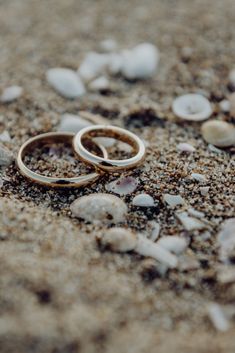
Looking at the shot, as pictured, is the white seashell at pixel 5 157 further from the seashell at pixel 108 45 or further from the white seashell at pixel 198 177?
the seashell at pixel 108 45

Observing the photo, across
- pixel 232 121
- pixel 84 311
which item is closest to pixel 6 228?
pixel 84 311

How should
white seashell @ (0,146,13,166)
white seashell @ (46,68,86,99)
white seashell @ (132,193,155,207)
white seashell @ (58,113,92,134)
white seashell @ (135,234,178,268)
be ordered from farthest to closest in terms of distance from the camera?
white seashell @ (46,68,86,99) < white seashell @ (58,113,92,134) < white seashell @ (0,146,13,166) < white seashell @ (132,193,155,207) < white seashell @ (135,234,178,268)

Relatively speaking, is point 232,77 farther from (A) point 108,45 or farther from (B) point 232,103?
(A) point 108,45

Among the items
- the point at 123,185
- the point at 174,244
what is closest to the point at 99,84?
the point at 123,185

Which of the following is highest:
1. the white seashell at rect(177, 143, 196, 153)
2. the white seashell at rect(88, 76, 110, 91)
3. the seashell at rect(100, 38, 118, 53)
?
the seashell at rect(100, 38, 118, 53)

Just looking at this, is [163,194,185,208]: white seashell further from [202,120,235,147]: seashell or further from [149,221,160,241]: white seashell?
[202,120,235,147]: seashell

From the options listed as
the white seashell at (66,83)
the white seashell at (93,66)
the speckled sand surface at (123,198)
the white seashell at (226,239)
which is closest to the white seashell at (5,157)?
the speckled sand surface at (123,198)

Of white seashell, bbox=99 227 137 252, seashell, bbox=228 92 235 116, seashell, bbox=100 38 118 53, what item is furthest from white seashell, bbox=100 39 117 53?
white seashell, bbox=99 227 137 252

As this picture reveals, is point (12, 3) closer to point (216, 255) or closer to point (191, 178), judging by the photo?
point (191, 178)
